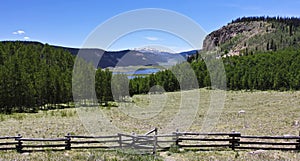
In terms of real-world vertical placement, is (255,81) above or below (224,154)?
above

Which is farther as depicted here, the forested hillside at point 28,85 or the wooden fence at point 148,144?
the forested hillside at point 28,85

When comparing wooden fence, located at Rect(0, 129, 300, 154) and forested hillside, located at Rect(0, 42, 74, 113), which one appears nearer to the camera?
wooden fence, located at Rect(0, 129, 300, 154)

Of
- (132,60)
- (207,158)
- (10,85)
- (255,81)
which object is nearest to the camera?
(207,158)

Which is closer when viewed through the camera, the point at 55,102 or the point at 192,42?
the point at 192,42

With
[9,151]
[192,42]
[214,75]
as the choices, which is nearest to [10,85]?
[9,151]

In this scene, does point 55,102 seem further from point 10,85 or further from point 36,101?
point 10,85

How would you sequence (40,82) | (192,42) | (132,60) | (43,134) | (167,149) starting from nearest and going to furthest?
(167,149) → (192,42) → (43,134) → (132,60) → (40,82)

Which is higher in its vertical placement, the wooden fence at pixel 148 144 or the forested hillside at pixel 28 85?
the forested hillside at pixel 28 85

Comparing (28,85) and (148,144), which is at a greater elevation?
(28,85)

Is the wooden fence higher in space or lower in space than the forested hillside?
lower

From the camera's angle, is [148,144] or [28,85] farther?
[28,85]
